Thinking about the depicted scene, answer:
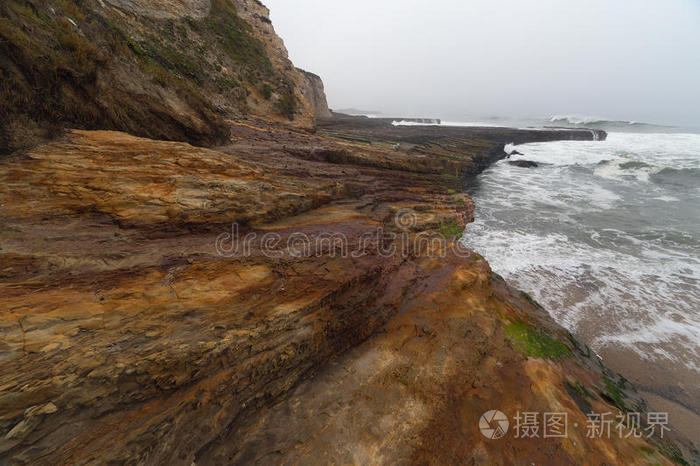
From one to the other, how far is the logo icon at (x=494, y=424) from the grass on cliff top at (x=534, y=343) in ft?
4.25

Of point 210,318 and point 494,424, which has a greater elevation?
point 210,318

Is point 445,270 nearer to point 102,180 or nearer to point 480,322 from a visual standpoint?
point 480,322

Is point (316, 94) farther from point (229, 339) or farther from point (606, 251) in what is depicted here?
point (229, 339)

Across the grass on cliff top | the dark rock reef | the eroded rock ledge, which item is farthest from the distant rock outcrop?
the grass on cliff top

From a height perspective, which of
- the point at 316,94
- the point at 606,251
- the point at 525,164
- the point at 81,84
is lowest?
the point at 606,251

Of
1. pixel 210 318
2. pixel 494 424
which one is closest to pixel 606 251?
pixel 494 424

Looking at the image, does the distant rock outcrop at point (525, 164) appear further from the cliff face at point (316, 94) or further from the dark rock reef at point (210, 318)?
the cliff face at point (316, 94)

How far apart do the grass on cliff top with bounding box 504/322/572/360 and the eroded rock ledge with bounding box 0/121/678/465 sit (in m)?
0.04

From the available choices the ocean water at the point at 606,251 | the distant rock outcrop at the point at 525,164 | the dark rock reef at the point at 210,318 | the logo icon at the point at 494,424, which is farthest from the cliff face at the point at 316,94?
the logo icon at the point at 494,424

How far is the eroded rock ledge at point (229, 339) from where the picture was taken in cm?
219

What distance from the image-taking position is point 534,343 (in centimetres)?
448

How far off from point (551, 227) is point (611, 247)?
2280mm

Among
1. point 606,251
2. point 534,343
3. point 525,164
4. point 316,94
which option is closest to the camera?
point 534,343

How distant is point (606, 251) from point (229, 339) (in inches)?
535
